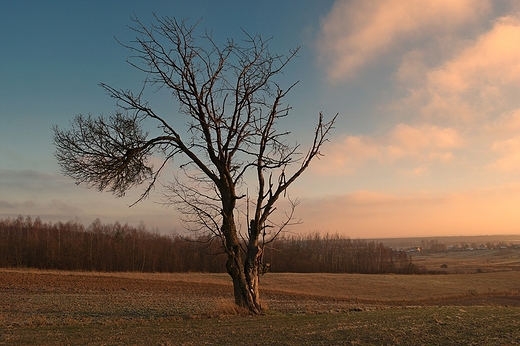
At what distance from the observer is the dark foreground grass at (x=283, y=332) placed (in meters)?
7.26

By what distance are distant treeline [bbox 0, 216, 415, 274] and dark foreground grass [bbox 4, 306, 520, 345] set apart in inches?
2060

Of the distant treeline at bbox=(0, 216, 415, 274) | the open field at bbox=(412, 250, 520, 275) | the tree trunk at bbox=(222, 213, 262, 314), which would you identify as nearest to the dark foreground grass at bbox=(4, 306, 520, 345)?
the tree trunk at bbox=(222, 213, 262, 314)

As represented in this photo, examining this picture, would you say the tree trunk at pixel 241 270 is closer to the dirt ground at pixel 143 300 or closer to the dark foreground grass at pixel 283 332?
the dirt ground at pixel 143 300

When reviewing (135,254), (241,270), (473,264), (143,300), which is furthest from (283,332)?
(473,264)

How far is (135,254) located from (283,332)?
77.6 m

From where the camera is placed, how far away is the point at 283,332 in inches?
330

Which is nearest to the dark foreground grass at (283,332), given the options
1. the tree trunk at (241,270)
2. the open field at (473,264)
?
the tree trunk at (241,270)

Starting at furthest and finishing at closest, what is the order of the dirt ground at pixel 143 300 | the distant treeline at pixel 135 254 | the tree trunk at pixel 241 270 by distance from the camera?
the distant treeline at pixel 135 254, the dirt ground at pixel 143 300, the tree trunk at pixel 241 270

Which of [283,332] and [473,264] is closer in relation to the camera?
[283,332]

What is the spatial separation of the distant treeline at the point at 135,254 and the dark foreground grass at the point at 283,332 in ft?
172

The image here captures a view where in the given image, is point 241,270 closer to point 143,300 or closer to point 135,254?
point 143,300

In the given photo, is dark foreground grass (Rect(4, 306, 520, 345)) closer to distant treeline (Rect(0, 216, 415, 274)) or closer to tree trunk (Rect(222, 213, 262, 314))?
tree trunk (Rect(222, 213, 262, 314))

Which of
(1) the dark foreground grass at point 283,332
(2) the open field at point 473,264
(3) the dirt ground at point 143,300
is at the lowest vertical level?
(2) the open field at point 473,264

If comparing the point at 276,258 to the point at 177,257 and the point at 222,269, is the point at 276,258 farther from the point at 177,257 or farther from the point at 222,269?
the point at 177,257
